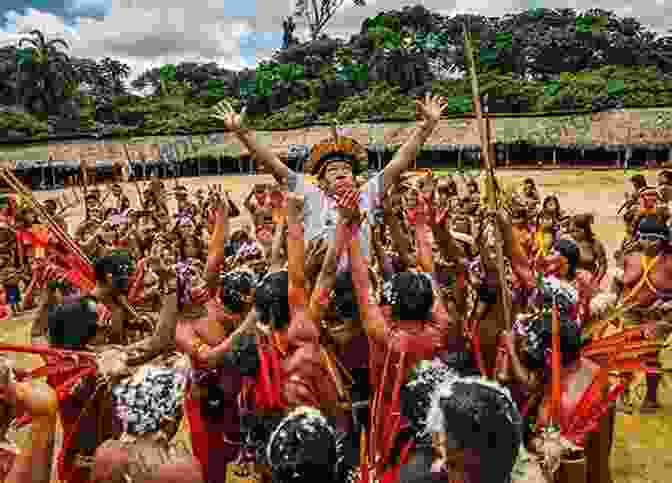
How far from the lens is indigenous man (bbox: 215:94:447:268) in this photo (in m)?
3.97

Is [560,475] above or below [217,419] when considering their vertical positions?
above

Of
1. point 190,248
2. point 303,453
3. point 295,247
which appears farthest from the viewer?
point 190,248

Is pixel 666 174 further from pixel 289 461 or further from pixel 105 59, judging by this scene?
pixel 105 59

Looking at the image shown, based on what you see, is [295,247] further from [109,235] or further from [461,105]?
[461,105]

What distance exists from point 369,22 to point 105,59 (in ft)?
111

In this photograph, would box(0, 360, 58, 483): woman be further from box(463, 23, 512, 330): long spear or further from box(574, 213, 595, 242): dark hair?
box(574, 213, 595, 242): dark hair

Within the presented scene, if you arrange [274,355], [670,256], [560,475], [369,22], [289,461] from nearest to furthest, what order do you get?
[289,461] < [560,475] < [274,355] < [670,256] < [369,22]

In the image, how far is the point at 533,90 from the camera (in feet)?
149

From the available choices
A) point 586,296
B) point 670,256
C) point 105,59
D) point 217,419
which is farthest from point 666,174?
point 105,59

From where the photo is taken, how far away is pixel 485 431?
5.65 ft

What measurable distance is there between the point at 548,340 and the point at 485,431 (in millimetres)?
1100

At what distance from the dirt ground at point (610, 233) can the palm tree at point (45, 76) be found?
105 ft

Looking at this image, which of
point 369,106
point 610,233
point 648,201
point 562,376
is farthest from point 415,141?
point 369,106

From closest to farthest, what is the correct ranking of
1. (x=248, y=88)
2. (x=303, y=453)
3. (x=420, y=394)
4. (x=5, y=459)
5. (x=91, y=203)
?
(x=303, y=453), (x=5, y=459), (x=420, y=394), (x=91, y=203), (x=248, y=88)
